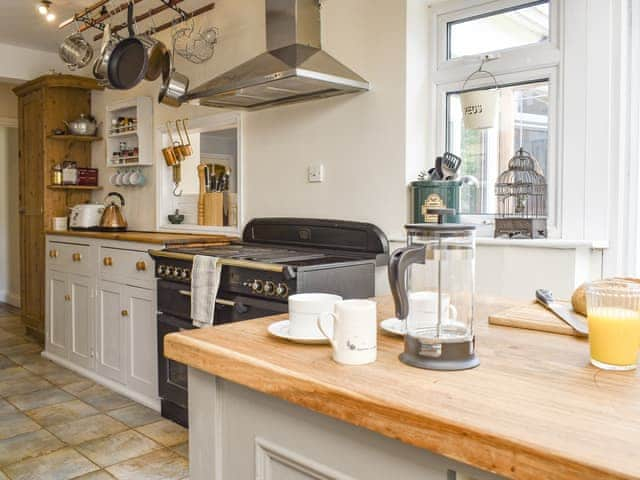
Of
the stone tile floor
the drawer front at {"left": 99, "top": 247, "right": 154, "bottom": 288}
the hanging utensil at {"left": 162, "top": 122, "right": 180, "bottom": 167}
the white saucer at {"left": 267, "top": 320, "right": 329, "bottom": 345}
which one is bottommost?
the stone tile floor

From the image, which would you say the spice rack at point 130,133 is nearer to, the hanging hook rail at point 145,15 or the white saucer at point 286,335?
the hanging hook rail at point 145,15

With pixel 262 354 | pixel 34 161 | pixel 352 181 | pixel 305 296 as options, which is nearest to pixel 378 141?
pixel 352 181

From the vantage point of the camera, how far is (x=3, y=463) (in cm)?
262

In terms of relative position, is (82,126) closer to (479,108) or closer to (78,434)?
(78,434)

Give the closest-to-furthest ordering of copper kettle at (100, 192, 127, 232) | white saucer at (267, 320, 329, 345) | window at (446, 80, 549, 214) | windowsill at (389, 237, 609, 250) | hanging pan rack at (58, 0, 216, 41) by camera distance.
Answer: white saucer at (267, 320, 329, 345) < windowsill at (389, 237, 609, 250) < window at (446, 80, 549, 214) < hanging pan rack at (58, 0, 216, 41) < copper kettle at (100, 192, 127, 232)

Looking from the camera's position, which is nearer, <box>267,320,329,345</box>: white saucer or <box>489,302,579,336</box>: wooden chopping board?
<box>267,320,329,345</box>: white saucer

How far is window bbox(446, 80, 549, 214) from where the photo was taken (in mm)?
2443

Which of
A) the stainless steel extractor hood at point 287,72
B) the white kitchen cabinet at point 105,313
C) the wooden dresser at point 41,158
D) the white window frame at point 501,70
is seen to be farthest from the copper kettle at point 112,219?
the white window frame at point 501,70

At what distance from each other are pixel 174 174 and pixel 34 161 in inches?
64.4

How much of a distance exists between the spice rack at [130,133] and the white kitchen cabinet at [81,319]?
3.21 ft

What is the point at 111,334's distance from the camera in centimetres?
370

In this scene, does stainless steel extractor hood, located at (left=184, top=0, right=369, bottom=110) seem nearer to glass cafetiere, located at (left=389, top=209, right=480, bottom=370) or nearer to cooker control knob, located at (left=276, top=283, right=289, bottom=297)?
cooker control knob, located at (left=276, top=283, right=289, bottom=297)

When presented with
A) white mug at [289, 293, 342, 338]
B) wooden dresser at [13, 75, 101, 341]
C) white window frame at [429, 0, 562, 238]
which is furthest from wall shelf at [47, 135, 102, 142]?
white mug at [289, 293, 342, 338]

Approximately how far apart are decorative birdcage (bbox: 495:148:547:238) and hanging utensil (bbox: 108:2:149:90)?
206 centimetres
